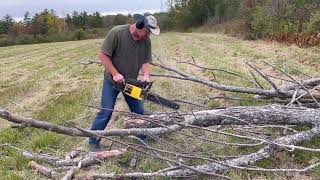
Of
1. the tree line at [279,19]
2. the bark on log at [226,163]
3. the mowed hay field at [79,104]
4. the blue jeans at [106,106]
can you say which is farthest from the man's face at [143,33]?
the tree line at [279,19]

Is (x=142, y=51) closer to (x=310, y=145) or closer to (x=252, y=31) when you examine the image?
(x=310, y=145)

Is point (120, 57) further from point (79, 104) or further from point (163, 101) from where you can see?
point (79, 104)

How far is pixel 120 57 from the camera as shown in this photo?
600 centimetres

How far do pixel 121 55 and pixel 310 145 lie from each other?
7.50ft

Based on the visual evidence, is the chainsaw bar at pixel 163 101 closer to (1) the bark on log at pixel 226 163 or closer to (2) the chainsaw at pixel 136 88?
(2) the chainsaw at pixel 136 88

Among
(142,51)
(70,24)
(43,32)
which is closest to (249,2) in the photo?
(142,51)

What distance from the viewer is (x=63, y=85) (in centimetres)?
1213

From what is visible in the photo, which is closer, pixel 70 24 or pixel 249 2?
pixel 249 2

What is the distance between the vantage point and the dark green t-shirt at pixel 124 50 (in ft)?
19.5

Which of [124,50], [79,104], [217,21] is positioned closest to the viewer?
[124,50]

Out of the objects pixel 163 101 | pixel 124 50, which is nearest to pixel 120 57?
pixel 124 50

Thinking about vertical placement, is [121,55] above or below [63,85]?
above

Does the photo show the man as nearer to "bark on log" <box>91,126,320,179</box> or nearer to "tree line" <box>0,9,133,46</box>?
"bark on log" <box>91,126,320,179</box>

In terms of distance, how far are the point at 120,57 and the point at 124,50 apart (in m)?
0.09
